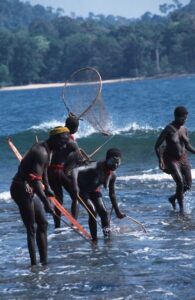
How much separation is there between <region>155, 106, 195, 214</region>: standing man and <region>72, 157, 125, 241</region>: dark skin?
2.52m

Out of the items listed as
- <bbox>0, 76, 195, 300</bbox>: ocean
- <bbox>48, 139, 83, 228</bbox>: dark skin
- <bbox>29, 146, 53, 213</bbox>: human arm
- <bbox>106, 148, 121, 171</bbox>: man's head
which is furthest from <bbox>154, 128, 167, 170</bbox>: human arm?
<bbox>29, 146, 53, 213</bbox>: human arm

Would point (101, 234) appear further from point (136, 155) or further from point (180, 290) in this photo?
point (136, 155)

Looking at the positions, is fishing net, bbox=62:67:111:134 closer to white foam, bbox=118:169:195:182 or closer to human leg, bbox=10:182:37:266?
white foam, bbox=118:169:195:182

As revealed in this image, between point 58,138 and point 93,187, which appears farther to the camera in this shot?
point 93,187

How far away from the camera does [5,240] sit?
1318 centimetres

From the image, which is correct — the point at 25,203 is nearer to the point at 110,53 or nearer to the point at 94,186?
the point at 94,186

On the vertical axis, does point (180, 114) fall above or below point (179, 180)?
above

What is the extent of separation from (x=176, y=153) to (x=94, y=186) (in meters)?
2.84

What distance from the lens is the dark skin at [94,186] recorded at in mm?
12133

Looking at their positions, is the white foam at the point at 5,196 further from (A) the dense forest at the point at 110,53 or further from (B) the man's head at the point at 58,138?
(A) the dense forest at the point at 110,53

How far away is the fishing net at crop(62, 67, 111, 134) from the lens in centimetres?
1675

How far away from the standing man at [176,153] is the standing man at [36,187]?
3.95 meters

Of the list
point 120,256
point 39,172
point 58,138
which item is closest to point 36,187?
point 39,172

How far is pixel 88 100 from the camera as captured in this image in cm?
1853
